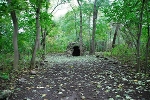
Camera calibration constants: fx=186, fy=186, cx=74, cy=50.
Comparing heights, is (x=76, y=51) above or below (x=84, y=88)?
above

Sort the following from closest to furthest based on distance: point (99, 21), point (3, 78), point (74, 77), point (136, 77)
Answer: point (3, 78)
point (136, 77)
point (74, 77)
point (99, 21)

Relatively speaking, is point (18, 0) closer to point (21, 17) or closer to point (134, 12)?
point (21, 17)

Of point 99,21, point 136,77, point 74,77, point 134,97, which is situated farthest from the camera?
point 99,21

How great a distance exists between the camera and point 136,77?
31.3 feet

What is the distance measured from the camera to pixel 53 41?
3953cm

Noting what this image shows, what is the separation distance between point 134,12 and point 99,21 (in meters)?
15.2

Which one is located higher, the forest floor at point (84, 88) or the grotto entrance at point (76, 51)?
the grotto entrance at point (76, 51)

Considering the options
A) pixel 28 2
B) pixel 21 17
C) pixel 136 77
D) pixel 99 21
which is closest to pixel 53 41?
pixel 99 21

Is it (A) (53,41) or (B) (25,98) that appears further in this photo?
(A) (53,41)

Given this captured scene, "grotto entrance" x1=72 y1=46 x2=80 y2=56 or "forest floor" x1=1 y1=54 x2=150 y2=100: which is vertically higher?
"grotto entrance" x1=72 y1=46 x2=80 y2=56

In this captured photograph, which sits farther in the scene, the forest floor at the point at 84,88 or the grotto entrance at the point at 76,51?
the grotto entrance at the point at 76,51

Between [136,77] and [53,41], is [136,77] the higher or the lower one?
the lower one

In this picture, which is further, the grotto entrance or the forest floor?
the grotto entrance

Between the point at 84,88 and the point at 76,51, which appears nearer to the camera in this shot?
the point at 84,88
